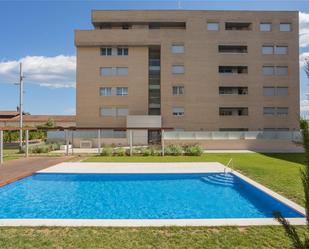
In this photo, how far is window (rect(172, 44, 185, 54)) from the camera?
3403cm

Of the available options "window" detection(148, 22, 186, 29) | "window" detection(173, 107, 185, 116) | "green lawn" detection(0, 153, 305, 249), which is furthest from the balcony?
"green lawn" detection(0, 153, 305, 249)

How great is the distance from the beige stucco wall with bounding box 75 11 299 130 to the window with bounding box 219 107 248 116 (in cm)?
81

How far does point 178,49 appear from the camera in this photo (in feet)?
112

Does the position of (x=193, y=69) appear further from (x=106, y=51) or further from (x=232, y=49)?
(x=106, y=51)

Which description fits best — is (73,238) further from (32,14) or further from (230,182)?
(32,14)

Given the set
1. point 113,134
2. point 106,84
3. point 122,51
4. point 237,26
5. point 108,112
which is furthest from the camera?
point 237,26

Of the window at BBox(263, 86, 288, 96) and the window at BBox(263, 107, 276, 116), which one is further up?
the window at BBox(263, 86, 288, 96)

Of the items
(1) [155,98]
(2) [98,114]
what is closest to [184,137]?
(1) [155,98]

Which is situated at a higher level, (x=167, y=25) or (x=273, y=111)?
(x=167, y=25)

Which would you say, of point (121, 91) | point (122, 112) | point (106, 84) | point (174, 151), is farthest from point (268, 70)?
point (106, 84)

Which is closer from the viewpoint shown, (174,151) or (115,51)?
(174,151)

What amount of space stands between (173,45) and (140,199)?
94.2ft

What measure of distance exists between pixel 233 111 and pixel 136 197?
28918mm

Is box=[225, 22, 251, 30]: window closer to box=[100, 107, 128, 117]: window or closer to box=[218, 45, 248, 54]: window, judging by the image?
box=[218, 45, 248, 54]: window
